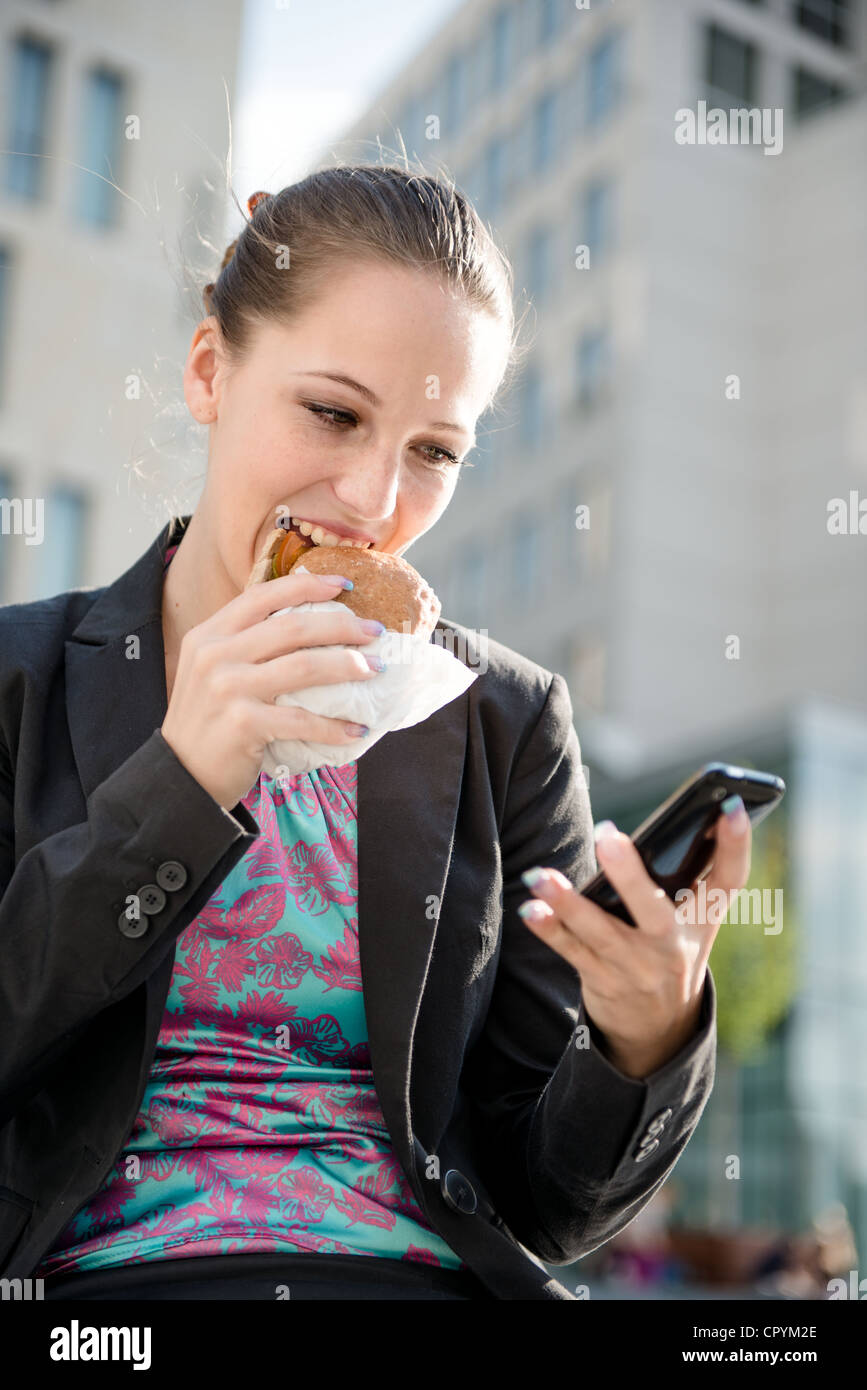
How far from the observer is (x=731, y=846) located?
174 cm

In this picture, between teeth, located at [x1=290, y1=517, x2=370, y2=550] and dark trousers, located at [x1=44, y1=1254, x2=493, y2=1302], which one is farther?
teeth, located at [x1=290, y1=517, x2=370, y2=550]

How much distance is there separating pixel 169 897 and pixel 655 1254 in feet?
50.3

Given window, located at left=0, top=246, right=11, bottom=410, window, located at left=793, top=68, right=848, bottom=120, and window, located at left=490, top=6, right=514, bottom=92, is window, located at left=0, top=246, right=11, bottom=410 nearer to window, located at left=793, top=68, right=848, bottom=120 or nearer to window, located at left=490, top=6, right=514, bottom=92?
window, located at left=490, top=6, right=514, bottom=92

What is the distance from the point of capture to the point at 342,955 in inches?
89.8

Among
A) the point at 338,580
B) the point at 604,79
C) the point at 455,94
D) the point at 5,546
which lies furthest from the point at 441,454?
the point at 455,94

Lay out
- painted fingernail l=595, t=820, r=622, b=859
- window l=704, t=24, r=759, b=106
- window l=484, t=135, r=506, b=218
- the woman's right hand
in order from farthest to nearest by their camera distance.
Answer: window l=484, t=135, r=506, b=218 < window l=704, t=24, r=759, b=106 < the woman's right hand < painted fingernail l=595, t=820, r=622, b=859

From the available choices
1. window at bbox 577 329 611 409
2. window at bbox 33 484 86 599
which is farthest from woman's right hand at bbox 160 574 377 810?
window at bbox 577 329 611 409

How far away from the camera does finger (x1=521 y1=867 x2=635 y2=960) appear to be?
172 cm

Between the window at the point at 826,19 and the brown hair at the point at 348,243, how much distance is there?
47.8m

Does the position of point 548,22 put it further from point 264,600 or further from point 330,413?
point 264,600

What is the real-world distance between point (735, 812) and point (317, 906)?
0.80m

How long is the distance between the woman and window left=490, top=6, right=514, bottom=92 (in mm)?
48101
